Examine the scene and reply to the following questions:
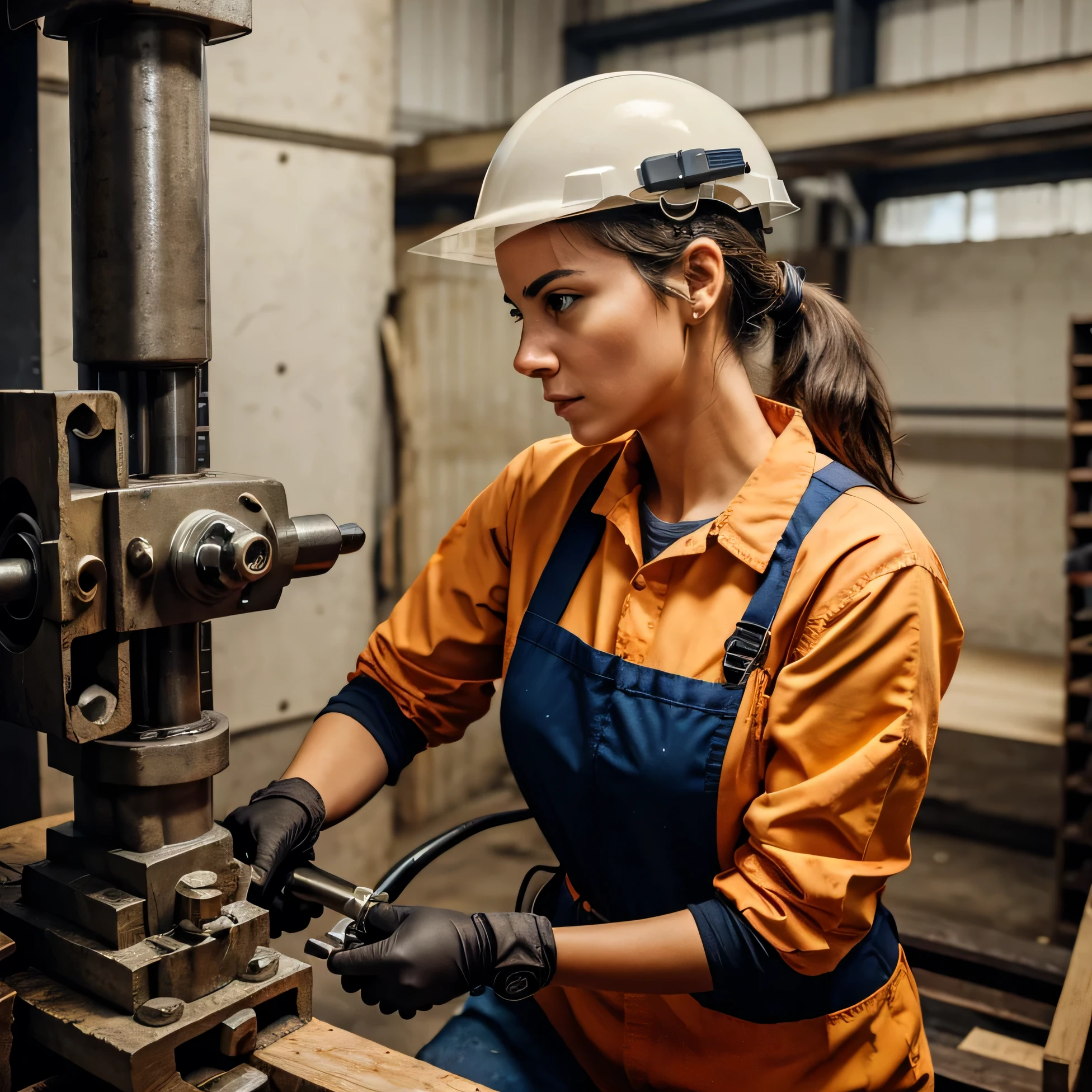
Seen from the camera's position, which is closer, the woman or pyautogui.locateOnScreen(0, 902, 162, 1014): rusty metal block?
pyautogui.locateOnScreen(0, 902, 162, 1014): rusty metal block

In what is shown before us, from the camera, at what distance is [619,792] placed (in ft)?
3.76

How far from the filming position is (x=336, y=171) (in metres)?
2.61

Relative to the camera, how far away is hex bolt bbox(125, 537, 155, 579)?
0.83 m

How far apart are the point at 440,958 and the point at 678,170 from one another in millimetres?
809

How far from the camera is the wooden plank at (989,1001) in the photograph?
6.82ft

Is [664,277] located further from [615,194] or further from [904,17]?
[904,17]

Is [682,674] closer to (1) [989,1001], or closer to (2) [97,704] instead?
(2) [97,704]

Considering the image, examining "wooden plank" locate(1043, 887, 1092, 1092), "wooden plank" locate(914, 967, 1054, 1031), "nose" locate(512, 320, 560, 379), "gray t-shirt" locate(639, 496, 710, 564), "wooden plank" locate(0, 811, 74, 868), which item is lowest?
"wooden plank" locate(914, 967, 1054, 1031)

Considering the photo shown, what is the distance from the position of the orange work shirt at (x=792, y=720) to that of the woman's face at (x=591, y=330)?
161mm

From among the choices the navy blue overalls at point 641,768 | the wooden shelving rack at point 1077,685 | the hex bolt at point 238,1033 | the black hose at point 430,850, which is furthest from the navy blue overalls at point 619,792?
the wooden shelving rack at point 1077,685

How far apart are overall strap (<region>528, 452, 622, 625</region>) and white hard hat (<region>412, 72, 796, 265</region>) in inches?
13.4

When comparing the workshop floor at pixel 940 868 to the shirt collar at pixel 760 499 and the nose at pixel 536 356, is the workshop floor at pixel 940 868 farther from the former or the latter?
the nose at pixel 536 356

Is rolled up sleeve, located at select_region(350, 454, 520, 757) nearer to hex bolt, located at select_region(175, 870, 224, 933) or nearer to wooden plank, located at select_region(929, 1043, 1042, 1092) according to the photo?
hex bolt, located at select_region(175, 870, 224, 933)

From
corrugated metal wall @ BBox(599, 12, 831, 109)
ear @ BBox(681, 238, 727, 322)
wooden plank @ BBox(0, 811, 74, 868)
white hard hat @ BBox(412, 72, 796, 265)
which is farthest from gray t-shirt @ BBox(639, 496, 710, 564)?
corrugated metal wall @ BBox(599, 12, 831, 109)
